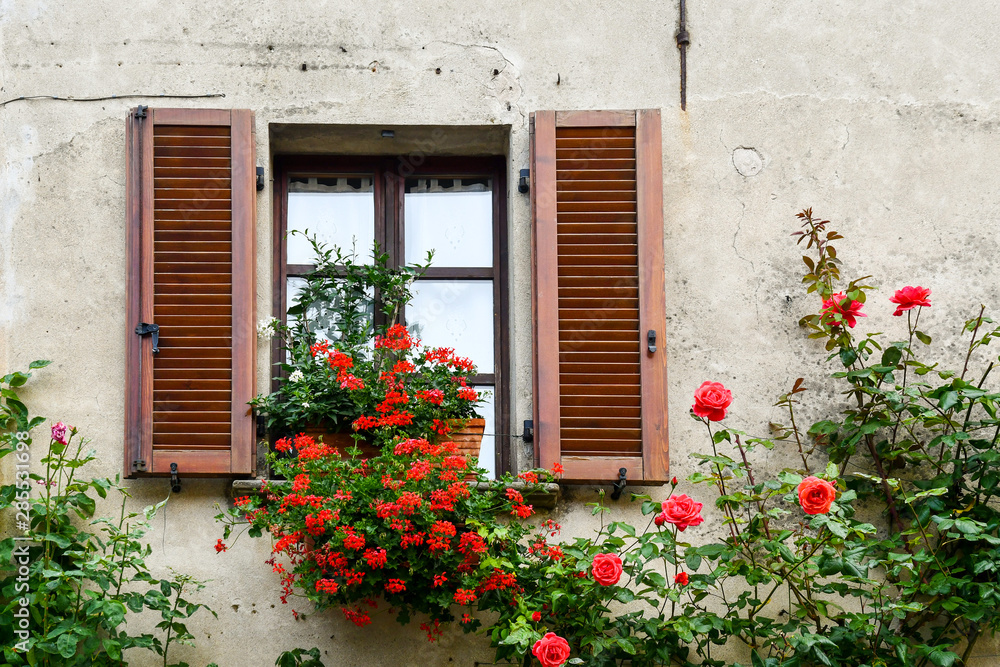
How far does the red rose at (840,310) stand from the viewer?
408 centimetres

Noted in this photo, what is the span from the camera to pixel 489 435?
439 centimetres

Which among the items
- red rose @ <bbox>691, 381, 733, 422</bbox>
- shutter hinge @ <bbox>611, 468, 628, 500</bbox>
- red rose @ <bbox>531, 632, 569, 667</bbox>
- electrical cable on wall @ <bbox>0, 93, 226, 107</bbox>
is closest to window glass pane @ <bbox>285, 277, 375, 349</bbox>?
electrical cable on wall @ <bbox>0, 93, 226, 107</bbox>

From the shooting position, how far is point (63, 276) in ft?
13.9

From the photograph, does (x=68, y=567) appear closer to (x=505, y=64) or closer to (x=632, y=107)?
(x=505, y=64)

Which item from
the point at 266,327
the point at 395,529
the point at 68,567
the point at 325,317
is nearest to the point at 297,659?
the point at 395,529

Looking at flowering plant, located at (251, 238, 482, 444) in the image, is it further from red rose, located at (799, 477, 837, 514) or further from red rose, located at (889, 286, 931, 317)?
red rose, located at (889, 286, 931, 317)

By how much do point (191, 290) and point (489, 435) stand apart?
4.11ft

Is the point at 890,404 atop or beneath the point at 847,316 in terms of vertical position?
beneath

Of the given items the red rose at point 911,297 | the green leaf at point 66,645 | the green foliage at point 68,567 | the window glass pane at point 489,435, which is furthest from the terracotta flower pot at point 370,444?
the red rose at point 911,297

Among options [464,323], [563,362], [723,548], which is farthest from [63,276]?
[723,548]

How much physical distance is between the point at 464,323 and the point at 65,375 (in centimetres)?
153

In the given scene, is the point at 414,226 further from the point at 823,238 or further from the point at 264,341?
the point at 823,238

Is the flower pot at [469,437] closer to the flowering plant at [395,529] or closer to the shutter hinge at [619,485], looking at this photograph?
the flowering plant at [395,529]

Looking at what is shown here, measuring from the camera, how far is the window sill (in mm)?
3943
